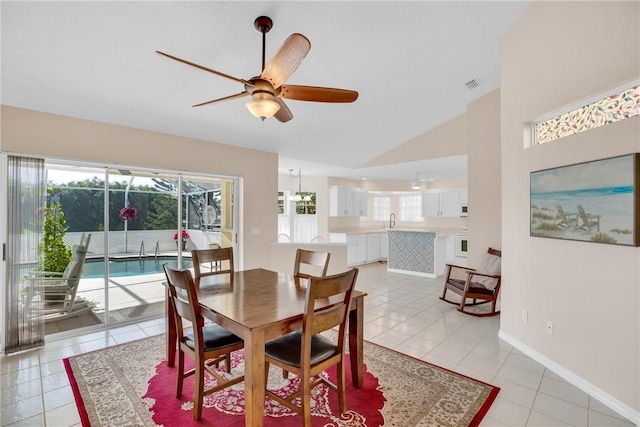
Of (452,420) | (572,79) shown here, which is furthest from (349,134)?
(452,420)

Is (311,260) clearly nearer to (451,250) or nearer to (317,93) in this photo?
(317,93)

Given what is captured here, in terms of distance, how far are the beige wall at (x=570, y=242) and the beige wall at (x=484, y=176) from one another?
886 millimetres

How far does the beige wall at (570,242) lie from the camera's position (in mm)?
2116

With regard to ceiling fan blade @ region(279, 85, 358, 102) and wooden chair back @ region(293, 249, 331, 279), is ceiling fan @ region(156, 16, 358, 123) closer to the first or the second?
ceiling fan blade @ region(279, 85, 358, 102)

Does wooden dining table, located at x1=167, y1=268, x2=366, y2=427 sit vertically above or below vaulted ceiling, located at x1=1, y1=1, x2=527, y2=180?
below

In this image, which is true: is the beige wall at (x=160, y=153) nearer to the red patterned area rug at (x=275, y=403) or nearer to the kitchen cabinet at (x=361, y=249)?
the red patterned area rug at (x=275, y=403)

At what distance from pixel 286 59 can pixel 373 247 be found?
7.17 meters

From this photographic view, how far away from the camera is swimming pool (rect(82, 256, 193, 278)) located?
3672 mm

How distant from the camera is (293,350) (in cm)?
202

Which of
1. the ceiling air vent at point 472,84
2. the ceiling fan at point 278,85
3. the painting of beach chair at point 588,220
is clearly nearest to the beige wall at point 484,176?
the ceiling air vent at point 472,84

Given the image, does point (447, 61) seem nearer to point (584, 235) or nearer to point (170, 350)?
point (584, 235)

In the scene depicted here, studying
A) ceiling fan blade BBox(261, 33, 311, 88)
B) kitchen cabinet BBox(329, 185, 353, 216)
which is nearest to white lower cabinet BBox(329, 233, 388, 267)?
kitchen cabinet BBox(329, 185, 353, 216)

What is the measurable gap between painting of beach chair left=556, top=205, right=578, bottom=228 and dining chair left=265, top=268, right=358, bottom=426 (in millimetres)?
1909

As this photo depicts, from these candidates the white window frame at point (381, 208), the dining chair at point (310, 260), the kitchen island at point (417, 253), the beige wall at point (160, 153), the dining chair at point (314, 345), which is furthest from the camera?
the white window frame at point (381, 208)
